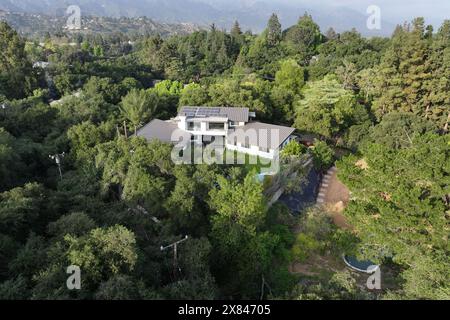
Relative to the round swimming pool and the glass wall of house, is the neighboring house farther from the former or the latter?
the round swimming pool

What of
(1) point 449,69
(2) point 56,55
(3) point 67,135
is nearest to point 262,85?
(1) point 449,69

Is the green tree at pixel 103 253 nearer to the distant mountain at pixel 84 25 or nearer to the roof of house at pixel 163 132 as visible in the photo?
the roof of house at pixel 163 132

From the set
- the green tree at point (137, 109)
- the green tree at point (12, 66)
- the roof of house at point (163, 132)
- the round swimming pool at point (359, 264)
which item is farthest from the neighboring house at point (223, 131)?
the green tree at point (12, 66)
